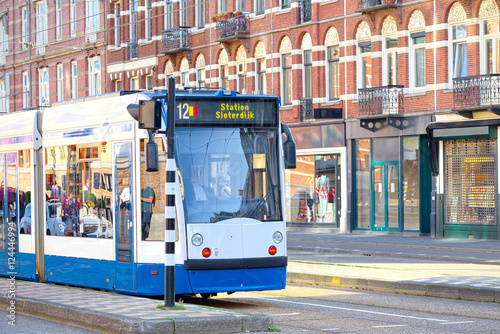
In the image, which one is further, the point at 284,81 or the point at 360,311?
the point at 284,81

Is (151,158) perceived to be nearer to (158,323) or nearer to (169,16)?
(158,323)

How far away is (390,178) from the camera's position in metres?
35.8

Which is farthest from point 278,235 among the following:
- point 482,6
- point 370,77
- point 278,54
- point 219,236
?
point 278,54

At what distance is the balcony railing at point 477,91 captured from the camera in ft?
101

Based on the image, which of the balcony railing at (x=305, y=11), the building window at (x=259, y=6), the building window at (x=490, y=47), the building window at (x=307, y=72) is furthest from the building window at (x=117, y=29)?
the building window at (x=490, y=47)

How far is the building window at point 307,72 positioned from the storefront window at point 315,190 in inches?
104

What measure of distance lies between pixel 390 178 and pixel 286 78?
7.70 metres

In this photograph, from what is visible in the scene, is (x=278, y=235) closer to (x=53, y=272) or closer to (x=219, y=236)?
(x=219, y=236)

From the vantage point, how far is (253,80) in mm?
42781

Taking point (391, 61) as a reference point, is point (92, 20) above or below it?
above

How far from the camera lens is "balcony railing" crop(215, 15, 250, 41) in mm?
42625

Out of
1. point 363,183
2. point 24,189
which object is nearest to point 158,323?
point 24,189

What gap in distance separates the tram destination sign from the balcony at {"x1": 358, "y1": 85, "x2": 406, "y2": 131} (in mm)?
21164

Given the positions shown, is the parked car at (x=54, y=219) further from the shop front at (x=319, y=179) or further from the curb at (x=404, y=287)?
the shop front at (x=319, y=179)
